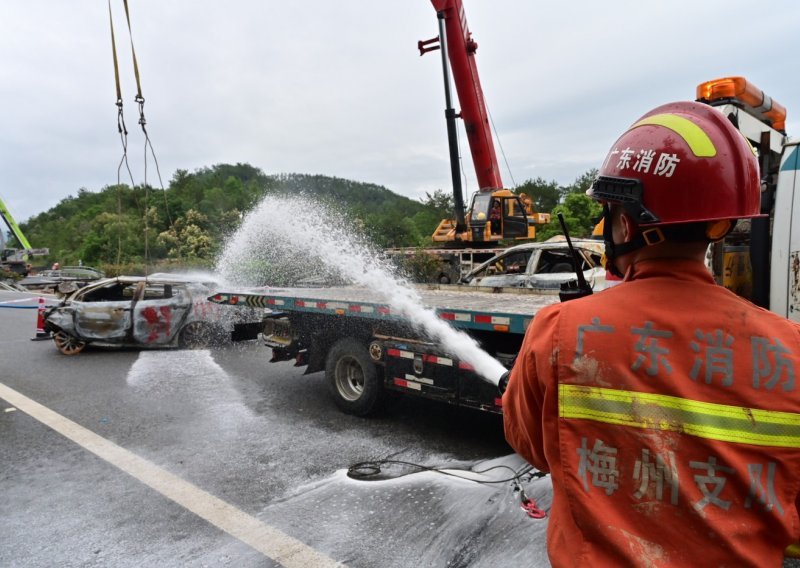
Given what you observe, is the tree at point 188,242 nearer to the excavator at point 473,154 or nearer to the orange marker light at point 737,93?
the excavator at point 473,154

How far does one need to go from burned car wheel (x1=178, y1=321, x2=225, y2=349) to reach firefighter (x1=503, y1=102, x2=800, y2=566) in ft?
32.9

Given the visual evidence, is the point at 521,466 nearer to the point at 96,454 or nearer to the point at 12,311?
the point at 96,454

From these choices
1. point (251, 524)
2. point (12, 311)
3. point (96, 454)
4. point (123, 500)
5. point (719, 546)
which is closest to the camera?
point (719, 546)

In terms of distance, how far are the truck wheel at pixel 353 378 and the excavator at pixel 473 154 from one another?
323 inches

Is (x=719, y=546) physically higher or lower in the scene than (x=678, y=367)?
lower

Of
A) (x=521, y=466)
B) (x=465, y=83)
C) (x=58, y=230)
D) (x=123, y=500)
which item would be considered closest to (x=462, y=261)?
(x=465, y=83)

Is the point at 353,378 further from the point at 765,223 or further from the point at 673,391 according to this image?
the point at 673,391

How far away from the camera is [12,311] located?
56.0ft

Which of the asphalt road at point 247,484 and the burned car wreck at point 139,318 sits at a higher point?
the burned car wreck at point 139,318

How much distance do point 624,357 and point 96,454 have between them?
5.29 m

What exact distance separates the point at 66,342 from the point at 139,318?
144 cm

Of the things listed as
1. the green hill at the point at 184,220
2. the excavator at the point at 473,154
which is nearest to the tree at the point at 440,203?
the green hill at the point at 184,220

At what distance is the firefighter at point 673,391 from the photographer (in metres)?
1.11

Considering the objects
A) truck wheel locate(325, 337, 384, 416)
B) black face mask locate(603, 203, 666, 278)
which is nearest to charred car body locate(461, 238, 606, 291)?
truck wheel locate(325, 337, 384, 416)
